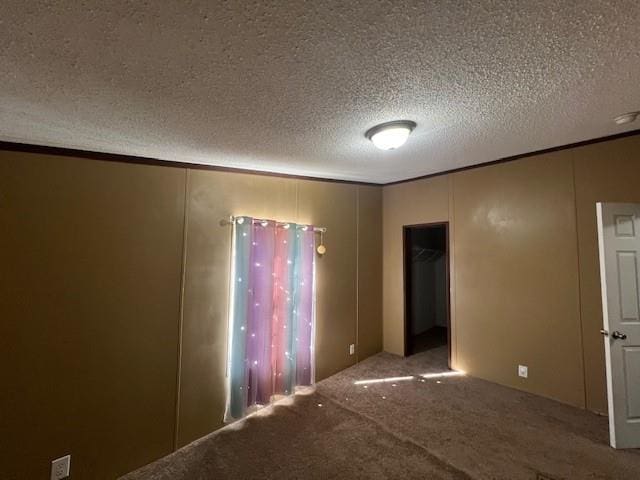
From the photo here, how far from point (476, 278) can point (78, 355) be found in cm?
403

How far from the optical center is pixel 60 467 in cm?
212

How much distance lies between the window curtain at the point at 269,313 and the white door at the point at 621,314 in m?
2.67

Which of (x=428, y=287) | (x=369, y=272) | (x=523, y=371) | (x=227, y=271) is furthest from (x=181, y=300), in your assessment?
(x=428, y=287)

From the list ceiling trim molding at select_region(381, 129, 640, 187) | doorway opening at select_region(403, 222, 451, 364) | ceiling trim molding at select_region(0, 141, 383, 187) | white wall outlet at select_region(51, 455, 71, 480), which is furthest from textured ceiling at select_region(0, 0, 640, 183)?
doorway opening at select_region(403, 222, 451, 364)

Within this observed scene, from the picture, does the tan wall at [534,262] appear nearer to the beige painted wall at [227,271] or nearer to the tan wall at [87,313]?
the beige painted wall at [227,271]

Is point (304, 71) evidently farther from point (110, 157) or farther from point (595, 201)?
point (595, 201)

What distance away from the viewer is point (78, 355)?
2.24 meters

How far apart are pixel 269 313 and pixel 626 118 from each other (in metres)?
3.42

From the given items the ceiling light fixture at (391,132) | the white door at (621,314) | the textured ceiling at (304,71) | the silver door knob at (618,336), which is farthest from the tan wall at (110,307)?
the silver door knob at (618,336)

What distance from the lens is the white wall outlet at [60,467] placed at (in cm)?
210

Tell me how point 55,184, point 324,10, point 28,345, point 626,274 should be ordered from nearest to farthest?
point 324,10 → point 28,345 → point 55,184 → point 626,274

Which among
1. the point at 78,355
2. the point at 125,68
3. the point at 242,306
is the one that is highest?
the point at 125,68

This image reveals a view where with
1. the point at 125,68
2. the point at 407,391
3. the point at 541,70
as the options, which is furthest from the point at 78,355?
the point at 541,70

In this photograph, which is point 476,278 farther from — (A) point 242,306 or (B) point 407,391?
(A) point 242,306
